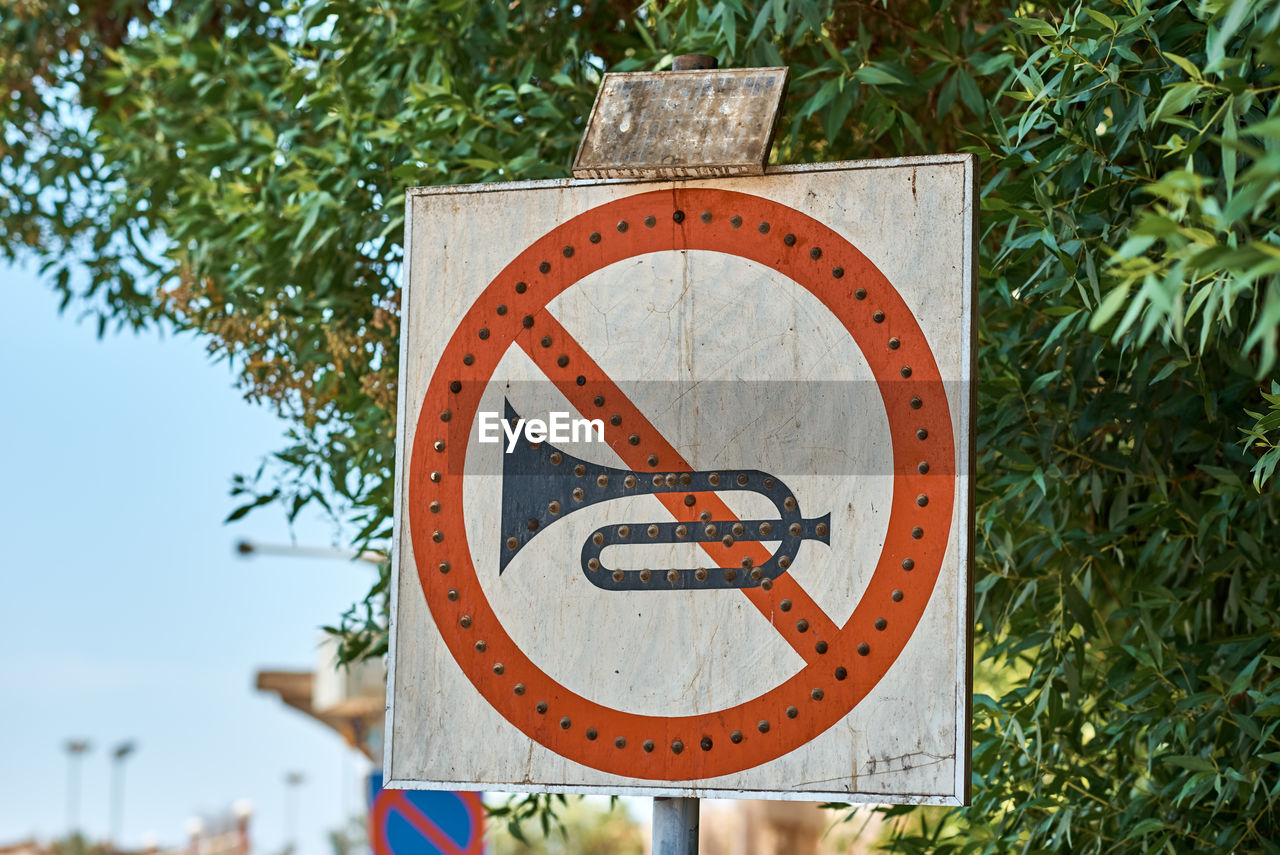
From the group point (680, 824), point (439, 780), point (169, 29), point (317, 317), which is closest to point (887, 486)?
point (680, 824)

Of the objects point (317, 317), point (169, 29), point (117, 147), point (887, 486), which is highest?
point (169, 29)

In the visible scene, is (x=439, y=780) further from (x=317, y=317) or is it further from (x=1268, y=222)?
(x=317, y=317)

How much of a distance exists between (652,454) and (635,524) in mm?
128

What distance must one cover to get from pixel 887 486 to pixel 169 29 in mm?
3957

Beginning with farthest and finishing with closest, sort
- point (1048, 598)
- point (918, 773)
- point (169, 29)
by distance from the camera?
Answer: point (169, 29), point (1048, 598), point (918, 773)

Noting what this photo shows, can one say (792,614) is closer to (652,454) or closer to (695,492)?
(695,492)

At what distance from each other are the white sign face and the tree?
1.66ft

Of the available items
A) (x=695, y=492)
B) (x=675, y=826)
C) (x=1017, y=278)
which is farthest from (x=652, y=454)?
(x=1017, y=278)

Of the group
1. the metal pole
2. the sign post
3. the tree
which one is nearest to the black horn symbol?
the sign post

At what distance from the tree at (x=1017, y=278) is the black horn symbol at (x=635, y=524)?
2.52 feet

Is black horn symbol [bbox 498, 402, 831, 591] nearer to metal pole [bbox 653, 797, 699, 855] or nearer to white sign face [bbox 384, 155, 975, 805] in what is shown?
white sign face [bbox 384, 155, 975, 805]

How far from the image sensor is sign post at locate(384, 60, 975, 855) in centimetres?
234

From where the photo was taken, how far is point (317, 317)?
4465 mm

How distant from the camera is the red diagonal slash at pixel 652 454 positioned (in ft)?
7.77
